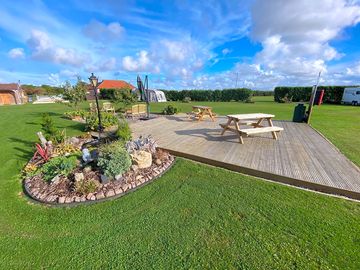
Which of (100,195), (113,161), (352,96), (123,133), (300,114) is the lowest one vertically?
(100,195)

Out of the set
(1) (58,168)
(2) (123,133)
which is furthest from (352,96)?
(1) (58,168)

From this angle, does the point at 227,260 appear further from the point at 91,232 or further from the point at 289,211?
the point at 91,232

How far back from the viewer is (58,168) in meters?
3.89

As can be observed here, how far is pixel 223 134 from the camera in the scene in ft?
22.3

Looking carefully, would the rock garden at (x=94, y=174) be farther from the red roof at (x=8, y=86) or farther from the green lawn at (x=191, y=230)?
the red roof at (x=8, y=86)

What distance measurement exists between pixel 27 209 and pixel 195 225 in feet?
9.75

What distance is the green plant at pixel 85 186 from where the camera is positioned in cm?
338

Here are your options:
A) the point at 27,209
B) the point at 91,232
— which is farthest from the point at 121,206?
the point at 27,209

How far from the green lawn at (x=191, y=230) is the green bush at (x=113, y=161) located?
653 millimetres

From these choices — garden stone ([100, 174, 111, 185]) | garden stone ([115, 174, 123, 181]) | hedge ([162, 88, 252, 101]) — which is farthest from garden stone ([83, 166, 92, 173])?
hedge ([162, 88, 252, 101])

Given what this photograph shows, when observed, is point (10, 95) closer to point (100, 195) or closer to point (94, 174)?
point (94, 174)

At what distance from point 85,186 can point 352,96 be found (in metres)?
29.1

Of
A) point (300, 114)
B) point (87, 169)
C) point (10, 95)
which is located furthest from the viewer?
point (10, 95)

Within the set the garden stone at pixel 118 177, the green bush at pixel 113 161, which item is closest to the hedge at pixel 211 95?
the green bush at pixel 113 161
